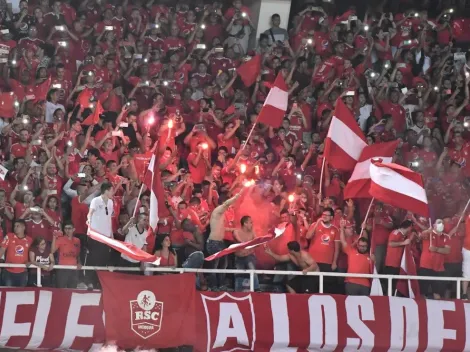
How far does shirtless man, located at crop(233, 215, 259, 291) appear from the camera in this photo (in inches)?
516

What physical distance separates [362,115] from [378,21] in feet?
9.18

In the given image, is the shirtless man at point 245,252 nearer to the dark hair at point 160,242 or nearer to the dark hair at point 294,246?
the dark hair at point 294,246

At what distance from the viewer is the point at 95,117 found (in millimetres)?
15156

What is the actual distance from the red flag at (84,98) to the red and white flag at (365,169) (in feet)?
14.3

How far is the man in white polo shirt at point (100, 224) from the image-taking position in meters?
12.8

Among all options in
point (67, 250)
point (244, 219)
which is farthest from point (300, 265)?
point (67, 250)

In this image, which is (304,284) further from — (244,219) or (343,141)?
(343,141)

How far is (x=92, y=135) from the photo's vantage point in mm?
15133

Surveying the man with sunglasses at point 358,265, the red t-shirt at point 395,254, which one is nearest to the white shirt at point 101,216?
the man with sunglasses at point 358,265

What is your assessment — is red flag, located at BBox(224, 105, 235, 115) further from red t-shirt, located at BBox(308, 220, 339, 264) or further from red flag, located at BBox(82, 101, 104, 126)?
red t-shirt, located at BBox(308, 220, 339, 264)

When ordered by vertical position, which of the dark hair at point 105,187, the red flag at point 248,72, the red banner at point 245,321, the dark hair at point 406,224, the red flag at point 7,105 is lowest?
the red banner at point 245,321

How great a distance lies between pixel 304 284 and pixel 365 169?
1583mm

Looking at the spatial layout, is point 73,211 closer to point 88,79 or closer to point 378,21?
point 88,79

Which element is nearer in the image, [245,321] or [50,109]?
[245,321]
